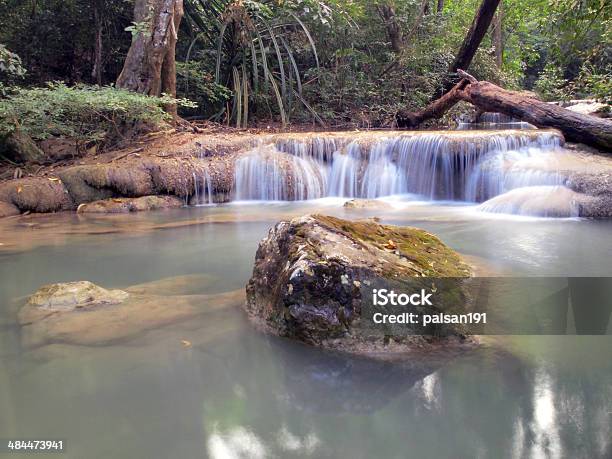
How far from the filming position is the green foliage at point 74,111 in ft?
27.6

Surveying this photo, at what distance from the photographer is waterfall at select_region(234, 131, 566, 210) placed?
28.7 feet

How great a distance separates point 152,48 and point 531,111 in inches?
281

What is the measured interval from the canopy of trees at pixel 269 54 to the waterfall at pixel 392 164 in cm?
267

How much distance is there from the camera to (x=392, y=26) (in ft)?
47.8

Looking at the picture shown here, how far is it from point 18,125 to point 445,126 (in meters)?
10.1

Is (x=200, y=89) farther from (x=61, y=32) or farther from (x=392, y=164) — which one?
(x=392, y=164)

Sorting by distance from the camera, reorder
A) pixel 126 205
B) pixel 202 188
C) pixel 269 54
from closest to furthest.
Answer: pixel 126 205 → pixel 202 188 → pixel 269 54

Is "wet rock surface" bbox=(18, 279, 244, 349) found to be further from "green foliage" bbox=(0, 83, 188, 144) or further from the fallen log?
the fallen log

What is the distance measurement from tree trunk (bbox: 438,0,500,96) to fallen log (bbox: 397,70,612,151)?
45.2 inches

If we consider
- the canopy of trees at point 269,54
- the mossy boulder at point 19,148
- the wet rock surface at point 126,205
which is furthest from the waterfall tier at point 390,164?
the mossy boulder at point 19,148

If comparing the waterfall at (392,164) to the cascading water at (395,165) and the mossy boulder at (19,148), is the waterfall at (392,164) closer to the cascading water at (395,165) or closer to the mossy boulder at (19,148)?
the cascading water at (395,165)

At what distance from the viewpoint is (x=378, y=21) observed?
14547 mm
